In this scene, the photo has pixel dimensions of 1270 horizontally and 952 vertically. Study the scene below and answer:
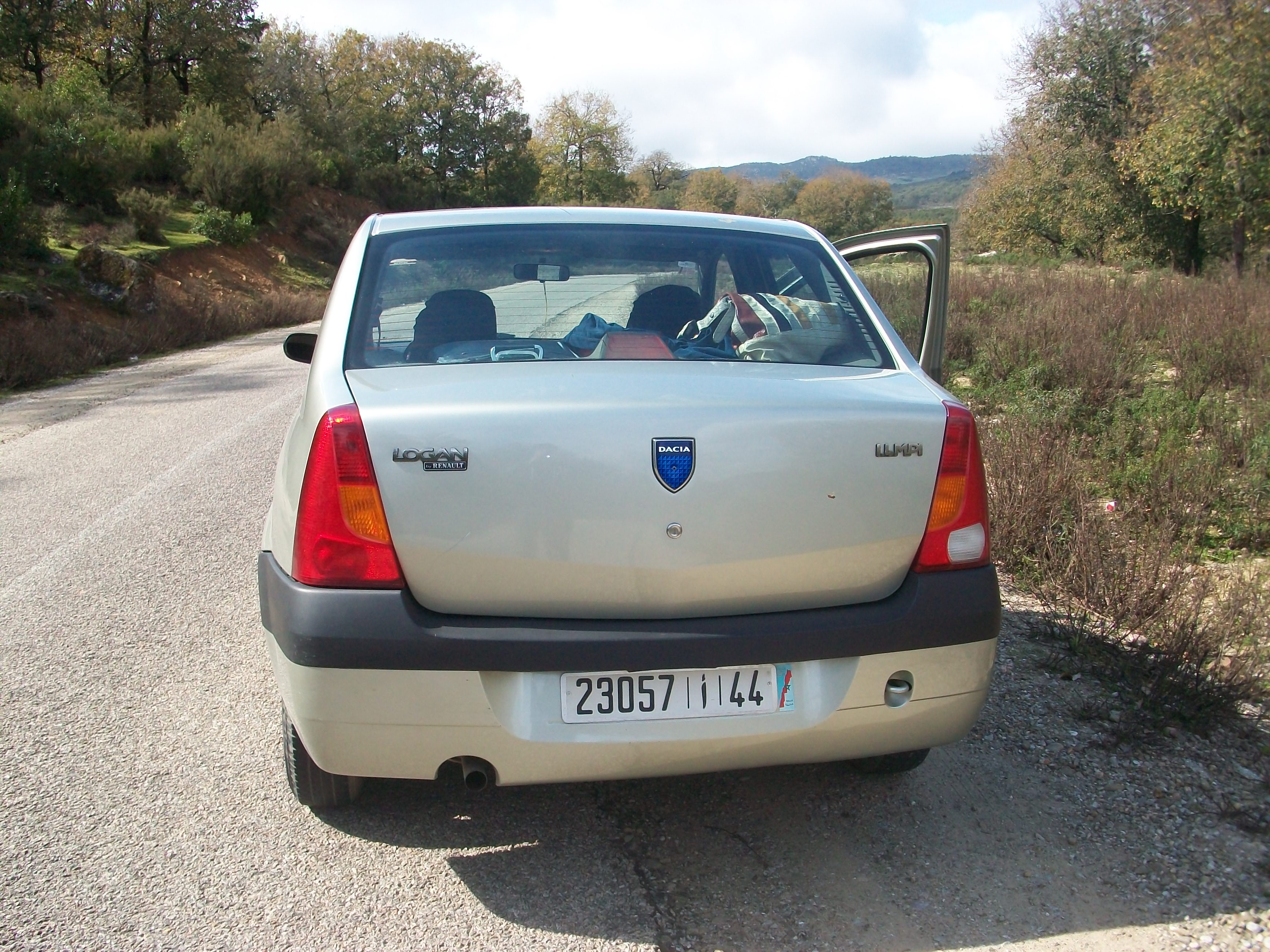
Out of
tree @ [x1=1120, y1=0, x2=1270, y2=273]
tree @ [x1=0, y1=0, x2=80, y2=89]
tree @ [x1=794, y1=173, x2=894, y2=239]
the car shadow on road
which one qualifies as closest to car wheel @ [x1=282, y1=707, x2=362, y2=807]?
the car shadow on road

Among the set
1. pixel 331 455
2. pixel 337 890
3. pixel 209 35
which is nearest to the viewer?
pixel 331 455

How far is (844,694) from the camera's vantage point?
2.39 metres

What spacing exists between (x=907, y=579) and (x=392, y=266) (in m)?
1.77

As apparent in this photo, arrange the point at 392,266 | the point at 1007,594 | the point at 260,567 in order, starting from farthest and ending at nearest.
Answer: the point at 1007,594
the point at 392,266
the point at 260,567

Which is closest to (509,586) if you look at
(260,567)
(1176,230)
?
(260,567)

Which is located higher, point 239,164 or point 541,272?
point 239,164

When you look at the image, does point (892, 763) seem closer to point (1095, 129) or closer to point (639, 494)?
point (639, 494)

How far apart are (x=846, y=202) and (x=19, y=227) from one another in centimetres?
9993

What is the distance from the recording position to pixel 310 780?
108 inches

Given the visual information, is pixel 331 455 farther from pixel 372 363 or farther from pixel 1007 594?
pixel 1007 594

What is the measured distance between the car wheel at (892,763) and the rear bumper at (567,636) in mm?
681

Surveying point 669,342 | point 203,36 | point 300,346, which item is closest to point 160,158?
point 203,36

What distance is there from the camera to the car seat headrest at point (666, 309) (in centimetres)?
314

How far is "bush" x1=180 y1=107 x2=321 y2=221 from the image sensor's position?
131 feet
